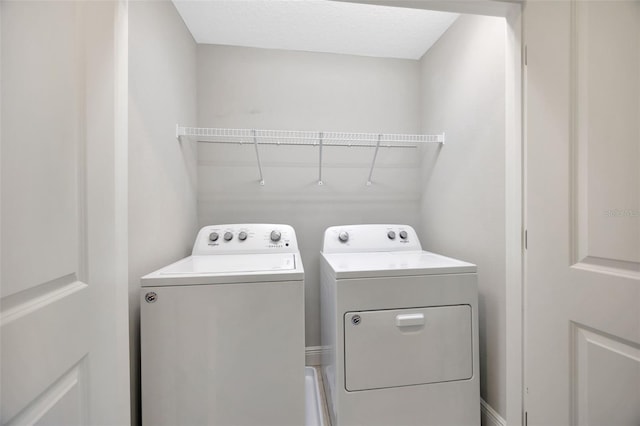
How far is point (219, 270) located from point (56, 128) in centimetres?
82

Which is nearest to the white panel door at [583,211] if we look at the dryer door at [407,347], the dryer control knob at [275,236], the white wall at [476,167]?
the dryer door at [407,347]

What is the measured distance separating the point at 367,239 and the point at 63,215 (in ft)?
5.22

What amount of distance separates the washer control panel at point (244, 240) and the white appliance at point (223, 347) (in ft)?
1.63

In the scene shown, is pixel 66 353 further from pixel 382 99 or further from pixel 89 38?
pixel 382 99

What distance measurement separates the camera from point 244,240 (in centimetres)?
173

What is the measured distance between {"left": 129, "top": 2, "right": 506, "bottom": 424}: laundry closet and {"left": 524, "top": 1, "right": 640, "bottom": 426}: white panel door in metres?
0.46

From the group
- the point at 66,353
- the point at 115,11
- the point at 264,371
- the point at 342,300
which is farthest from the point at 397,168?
the point at 66,353

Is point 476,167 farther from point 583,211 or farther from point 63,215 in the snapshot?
point 63,215

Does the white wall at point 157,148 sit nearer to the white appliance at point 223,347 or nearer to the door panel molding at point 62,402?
the white appliance at point 223,347

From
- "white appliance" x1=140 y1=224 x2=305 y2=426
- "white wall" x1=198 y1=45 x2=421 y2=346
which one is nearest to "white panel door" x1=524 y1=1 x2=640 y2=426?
"white appliance" x1=140 y1=224 x2=305 y2=426

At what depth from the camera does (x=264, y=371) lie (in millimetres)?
1143

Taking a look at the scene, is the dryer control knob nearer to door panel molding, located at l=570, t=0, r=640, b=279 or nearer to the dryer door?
the dryer door

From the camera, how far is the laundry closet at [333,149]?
4.59 ft

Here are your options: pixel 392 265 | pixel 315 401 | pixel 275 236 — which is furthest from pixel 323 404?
pixel 275 236
